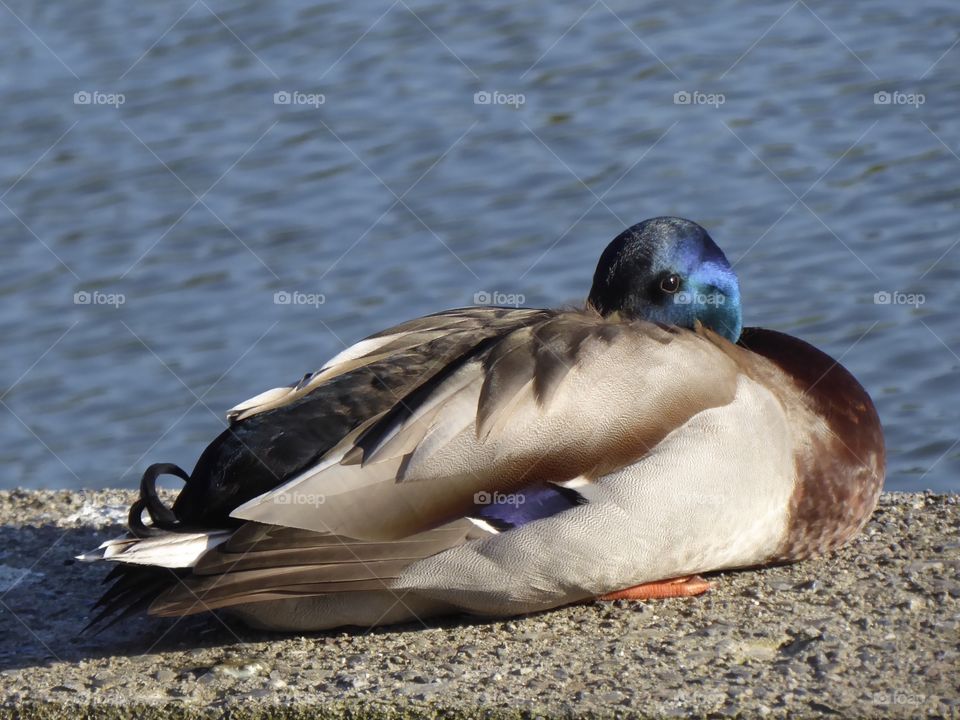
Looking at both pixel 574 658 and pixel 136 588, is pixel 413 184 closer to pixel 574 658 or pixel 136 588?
pixel 136 588

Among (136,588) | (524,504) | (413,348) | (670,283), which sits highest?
(670,283)

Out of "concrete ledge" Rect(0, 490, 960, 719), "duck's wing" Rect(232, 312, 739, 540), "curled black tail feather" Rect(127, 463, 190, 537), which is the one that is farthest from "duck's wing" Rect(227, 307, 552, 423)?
"concrete ledge" Rect(0, 490, 960, 719)

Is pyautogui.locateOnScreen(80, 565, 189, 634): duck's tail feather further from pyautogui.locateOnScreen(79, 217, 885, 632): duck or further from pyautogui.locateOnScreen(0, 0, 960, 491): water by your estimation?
pyautogui.locateOnScreen(0, 0, 960, 491): water

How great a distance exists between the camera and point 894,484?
23.4 feet

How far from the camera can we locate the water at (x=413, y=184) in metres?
8.22

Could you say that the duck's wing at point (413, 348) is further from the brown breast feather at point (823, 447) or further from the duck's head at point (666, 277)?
the brown breast feather at point (823, 447)

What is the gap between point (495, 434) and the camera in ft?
13.0

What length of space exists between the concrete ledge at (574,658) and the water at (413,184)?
3128 millimetres

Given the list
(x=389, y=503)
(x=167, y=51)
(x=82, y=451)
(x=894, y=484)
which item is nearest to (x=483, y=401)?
(x=389, y=503)

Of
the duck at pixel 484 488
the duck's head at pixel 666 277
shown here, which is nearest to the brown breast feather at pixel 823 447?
the duck at pixel 484 488

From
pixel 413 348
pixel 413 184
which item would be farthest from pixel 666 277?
pixel 413 184

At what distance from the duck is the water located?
326 cm

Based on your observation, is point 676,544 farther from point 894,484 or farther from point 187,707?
point 894,484

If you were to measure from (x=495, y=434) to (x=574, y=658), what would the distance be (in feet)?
2.02
